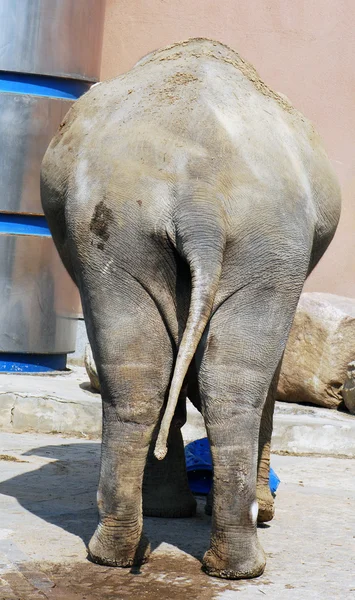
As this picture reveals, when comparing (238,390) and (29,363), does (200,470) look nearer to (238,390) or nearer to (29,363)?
(238,390)

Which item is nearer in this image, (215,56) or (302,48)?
(215,56)

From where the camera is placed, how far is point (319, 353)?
7746mm

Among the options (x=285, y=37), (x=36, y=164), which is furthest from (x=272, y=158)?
(x=285, y=37)

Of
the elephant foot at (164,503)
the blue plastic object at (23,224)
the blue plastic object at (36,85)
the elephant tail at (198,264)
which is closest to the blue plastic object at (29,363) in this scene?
the blue plastic object at (23,224)

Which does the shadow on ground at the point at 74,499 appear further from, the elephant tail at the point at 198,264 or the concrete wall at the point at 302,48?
the concrete wall at the point at 302,48

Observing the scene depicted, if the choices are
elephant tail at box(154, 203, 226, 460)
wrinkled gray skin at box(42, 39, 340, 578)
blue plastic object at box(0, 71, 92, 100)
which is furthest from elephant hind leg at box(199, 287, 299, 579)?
blue plastic object at box(0, 71, 92, 100)

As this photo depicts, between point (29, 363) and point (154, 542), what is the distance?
4.10 m

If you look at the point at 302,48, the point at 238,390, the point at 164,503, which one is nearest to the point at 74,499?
the point at 164,503

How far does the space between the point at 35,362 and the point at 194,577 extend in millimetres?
4575

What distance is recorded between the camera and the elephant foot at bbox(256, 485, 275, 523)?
4988 mm

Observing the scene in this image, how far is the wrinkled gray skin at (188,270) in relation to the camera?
12.6 feet

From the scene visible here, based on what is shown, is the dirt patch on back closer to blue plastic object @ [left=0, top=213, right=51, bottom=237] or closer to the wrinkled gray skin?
the wrinkled gray skin

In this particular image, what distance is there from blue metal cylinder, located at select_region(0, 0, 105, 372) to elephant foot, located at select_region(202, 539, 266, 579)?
4.41 metres

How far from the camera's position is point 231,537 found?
4016 millimetres
